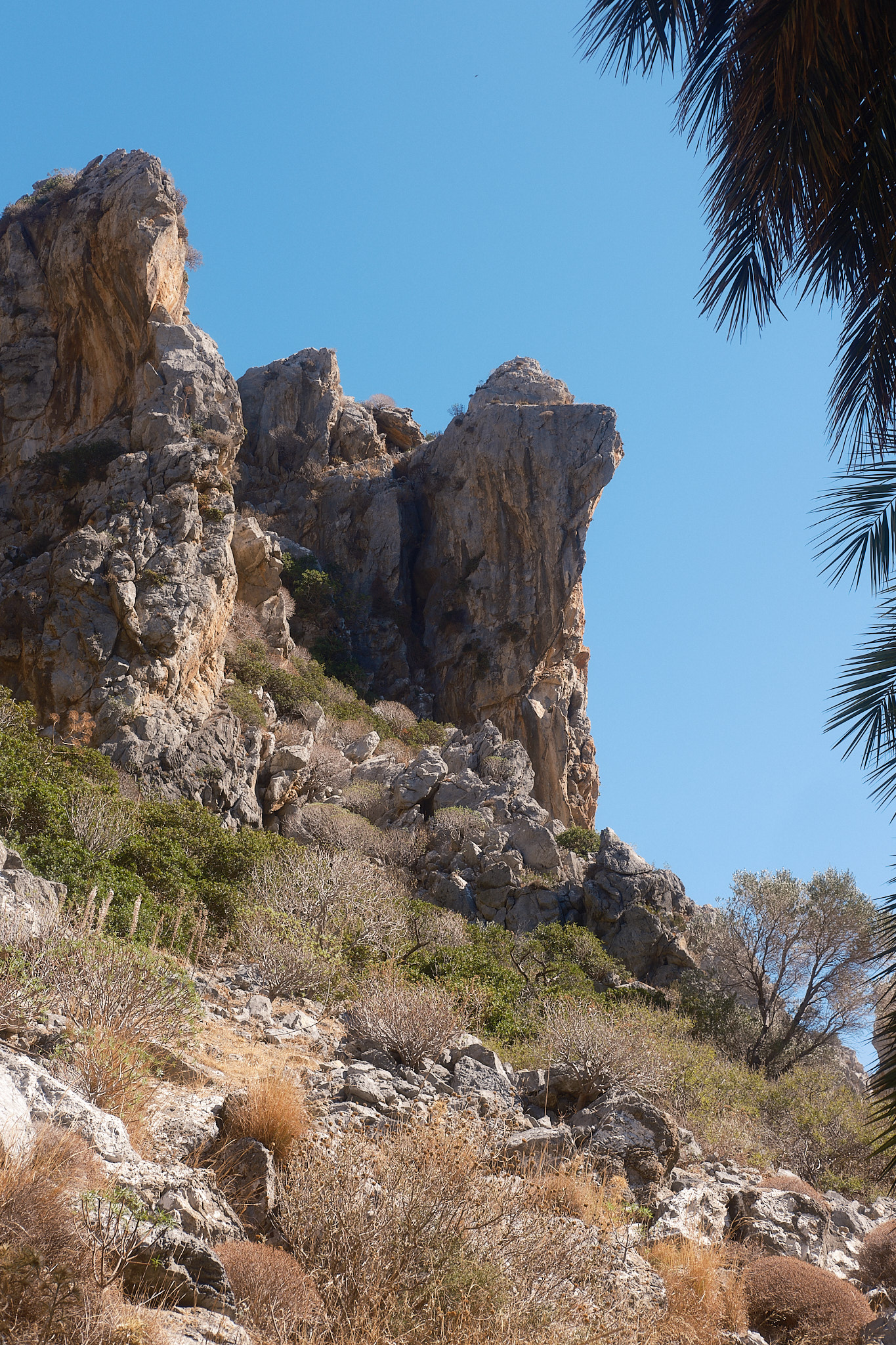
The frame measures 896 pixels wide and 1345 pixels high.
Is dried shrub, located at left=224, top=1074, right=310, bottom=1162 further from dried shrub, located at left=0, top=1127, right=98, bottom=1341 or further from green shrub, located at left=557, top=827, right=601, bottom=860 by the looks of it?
green shrub, located at left=557, top=827, right=601, bottom=860

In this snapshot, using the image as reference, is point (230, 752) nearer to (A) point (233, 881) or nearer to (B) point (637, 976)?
(A) point (233, 881)

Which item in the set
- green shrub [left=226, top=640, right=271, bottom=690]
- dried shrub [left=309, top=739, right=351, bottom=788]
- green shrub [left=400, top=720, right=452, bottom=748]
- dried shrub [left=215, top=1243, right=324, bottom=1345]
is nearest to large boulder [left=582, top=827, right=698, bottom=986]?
dried shrub [left=309, top=739, right=351, bottom=788]

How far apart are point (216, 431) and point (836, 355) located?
2416 cm

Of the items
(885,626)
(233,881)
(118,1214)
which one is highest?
(885,626)

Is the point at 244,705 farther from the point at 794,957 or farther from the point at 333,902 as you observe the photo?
the point at 794,957

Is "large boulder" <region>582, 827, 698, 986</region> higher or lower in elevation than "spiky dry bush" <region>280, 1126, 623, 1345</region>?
higher

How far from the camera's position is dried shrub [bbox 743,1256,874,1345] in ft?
17.7

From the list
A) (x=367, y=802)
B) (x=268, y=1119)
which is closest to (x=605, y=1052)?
(x=268, y=1119)

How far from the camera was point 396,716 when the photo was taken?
35625mm

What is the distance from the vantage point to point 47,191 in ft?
103

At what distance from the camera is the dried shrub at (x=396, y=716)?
35094 mm

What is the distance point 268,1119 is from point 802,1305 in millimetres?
3735

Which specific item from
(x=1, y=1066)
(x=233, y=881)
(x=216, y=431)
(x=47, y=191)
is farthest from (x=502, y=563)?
(x=1, y=1066)

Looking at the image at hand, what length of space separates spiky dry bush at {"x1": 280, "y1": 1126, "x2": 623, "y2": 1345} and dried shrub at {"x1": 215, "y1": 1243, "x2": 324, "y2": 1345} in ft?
0.38
